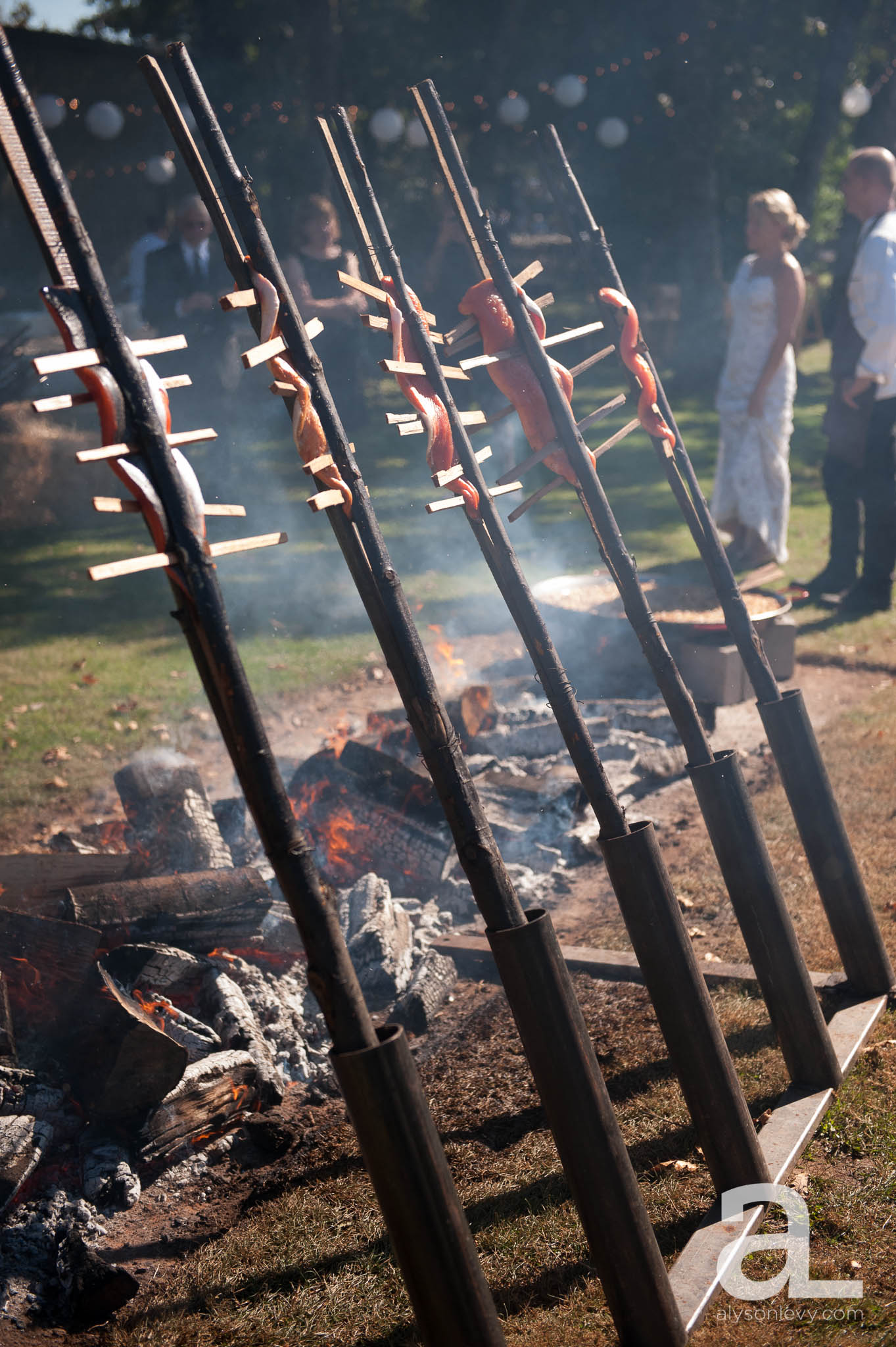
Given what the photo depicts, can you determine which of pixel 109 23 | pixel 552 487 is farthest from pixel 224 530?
pixel 109 23

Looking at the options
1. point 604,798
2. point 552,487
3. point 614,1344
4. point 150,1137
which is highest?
point 552,487

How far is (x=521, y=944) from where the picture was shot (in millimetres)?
2236

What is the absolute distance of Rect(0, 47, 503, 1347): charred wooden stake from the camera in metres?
1.96

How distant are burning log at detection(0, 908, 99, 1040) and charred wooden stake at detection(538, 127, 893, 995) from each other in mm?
2556

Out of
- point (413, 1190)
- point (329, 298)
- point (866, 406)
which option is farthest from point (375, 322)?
point (329, 298)

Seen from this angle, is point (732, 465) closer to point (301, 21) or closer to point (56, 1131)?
point (56, 1131)

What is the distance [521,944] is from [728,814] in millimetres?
1163

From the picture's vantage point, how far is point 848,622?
8039 millimetres

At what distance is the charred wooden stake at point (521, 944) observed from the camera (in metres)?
2.25

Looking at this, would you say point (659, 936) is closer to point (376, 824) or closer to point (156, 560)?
point (156, 560)

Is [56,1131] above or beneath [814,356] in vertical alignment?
beneath

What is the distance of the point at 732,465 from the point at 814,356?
12433 mm

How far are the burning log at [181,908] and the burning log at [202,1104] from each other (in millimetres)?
607

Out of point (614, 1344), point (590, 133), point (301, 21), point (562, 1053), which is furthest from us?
point (590, 133)
